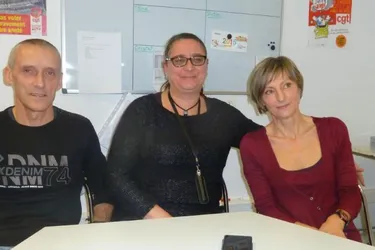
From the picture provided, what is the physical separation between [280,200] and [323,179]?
0.71 feet

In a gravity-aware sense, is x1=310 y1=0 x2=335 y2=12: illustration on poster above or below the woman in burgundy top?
above

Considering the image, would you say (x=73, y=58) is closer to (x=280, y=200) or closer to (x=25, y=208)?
(x=25, y=208)

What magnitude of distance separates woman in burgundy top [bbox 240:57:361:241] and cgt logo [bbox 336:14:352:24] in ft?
4.82

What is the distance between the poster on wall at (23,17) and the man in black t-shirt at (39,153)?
1.93 ft

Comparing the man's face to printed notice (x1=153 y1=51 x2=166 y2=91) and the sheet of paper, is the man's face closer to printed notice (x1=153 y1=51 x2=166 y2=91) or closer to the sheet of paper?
the sheet of paper

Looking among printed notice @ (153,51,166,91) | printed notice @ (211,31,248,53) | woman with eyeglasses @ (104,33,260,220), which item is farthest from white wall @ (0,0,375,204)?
woman with eyeglasses @ (104,33,260,220)

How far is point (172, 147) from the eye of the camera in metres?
2.08

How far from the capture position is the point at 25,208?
75.8 inches

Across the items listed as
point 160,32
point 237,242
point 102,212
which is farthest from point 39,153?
point 160,32

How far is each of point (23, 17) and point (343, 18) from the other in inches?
90.0

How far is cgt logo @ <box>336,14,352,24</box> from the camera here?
323cm

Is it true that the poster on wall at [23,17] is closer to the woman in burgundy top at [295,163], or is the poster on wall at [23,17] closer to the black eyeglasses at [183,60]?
the black eyeglasses at [183,60]

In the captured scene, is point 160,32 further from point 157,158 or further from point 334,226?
point 334,226

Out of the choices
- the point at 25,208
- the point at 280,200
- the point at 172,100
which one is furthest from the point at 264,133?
the point at 25,208
